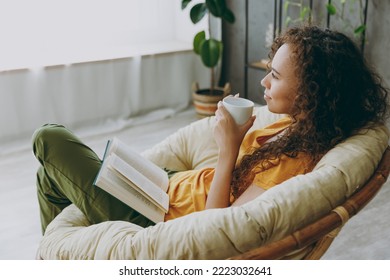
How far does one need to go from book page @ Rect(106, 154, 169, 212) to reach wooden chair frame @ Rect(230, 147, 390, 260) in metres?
0.43

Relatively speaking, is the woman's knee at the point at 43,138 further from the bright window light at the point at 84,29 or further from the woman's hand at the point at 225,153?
the bright window light at the point at 84,29

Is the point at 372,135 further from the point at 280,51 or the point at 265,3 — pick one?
the point at 265,3

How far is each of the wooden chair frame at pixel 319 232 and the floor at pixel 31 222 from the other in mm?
791

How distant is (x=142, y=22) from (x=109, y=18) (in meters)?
0.26

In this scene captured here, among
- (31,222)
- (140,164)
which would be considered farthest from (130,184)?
(31,222)

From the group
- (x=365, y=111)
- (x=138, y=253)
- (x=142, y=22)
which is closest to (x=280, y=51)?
(x=365, y=111)

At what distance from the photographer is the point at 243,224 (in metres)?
1.04

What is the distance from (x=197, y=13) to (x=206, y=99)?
0.54 meters

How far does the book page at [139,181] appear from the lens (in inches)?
52.4

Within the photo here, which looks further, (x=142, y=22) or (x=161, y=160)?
(x=142, y=22)

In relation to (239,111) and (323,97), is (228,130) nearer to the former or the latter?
(239,111)

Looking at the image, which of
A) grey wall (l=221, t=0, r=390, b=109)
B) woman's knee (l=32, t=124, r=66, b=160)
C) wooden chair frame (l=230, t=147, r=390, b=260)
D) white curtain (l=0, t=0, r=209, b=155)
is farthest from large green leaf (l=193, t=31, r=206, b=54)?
wooden chair frame (l=230, t=147, r=390, b=260)

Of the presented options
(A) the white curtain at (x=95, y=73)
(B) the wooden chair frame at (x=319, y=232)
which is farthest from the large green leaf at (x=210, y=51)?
(B) the wooden chair frame at (x=319, y=232)

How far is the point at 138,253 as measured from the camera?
1083 millimetres
